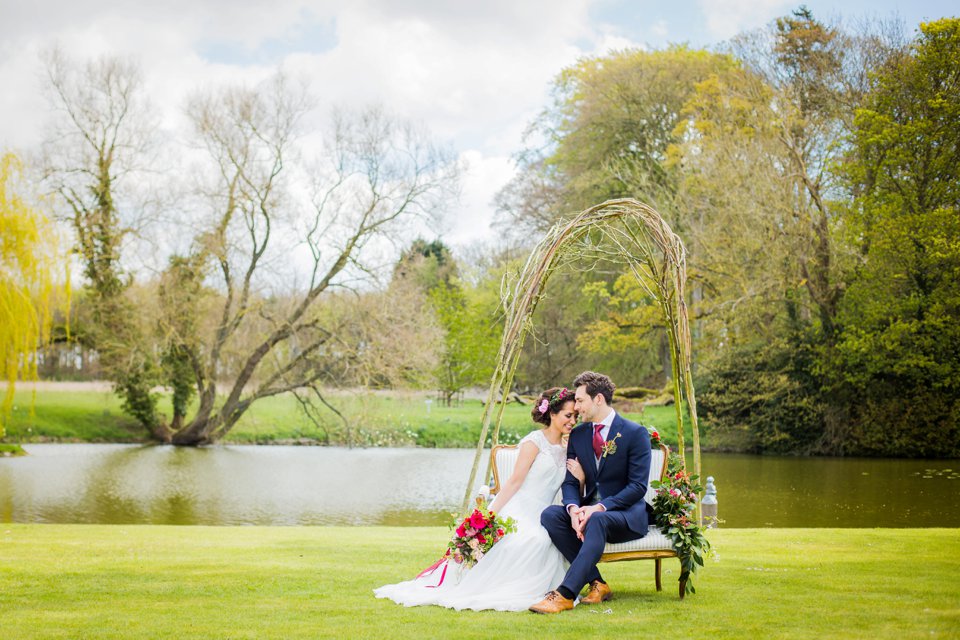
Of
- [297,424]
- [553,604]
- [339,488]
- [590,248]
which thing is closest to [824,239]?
[339,488]

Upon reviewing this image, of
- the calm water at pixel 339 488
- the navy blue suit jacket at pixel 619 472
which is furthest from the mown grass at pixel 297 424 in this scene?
the navy blue suit jacket at pixel 619 472

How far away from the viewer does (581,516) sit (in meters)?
5.15

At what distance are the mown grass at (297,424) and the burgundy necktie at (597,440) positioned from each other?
53.2 feet

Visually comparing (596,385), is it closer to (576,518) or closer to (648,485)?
(648,485)

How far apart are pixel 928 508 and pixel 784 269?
8.72 metres

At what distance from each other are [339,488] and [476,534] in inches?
453

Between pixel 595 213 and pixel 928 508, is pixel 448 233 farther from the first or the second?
pixel 595 213

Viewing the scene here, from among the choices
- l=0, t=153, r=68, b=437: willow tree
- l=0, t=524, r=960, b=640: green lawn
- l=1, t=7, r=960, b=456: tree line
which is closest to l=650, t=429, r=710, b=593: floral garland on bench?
l=0, t=524, r=960, b=640: green lawn

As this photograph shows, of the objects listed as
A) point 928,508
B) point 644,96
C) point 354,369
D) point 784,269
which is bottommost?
point 928,508

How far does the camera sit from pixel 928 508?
526 inches

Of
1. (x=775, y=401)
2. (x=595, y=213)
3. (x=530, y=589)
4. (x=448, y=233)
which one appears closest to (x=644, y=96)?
(x=448, y=233)

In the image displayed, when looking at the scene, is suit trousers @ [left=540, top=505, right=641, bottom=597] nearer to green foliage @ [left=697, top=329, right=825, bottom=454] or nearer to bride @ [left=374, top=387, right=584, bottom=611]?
bride @ [left=374, top=387, right=584, bottom=611]

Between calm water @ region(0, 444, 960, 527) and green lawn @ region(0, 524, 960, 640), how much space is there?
4.86 m

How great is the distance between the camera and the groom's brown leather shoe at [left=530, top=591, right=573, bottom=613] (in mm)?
4852
